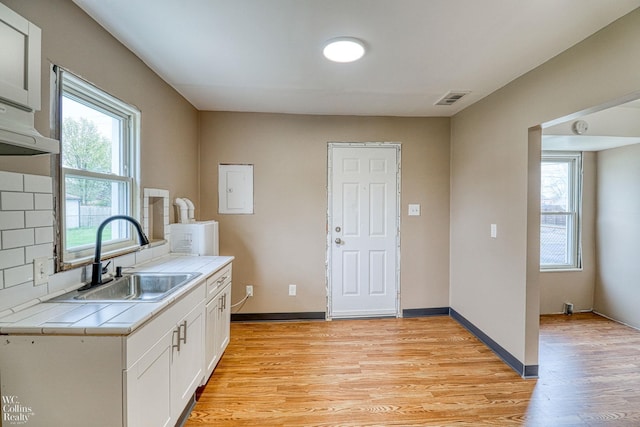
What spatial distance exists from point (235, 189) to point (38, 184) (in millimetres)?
2058

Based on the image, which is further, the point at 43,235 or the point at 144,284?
the point at 144,284

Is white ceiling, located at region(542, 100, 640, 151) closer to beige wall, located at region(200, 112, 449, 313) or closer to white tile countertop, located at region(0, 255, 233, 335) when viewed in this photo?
beige wall, located at region(200, 112, 449, 313)

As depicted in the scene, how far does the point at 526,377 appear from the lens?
2309mm

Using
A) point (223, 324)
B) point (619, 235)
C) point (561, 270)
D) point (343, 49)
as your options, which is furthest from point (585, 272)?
point (223, 324)

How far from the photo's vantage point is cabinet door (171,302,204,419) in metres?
1.57

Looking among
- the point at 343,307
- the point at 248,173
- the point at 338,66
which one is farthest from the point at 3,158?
the point at 343,307

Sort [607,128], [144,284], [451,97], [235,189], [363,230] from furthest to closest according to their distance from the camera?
[363,230] → [235,189] → [607,128] → [451,97] → [144,284]

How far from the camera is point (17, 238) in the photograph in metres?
1.25

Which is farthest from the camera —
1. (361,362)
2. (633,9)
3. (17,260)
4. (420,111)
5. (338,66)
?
(420,111)

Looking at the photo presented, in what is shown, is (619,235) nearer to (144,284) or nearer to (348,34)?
(348,34)

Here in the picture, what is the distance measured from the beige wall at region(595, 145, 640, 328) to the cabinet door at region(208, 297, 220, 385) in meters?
4.54

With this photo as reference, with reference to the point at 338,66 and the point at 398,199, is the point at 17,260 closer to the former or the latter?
the point at 338,66

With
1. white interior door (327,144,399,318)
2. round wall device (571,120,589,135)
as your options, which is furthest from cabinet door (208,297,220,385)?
round wall device (571,120,589,135)

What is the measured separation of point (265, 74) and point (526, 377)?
3.25 m
